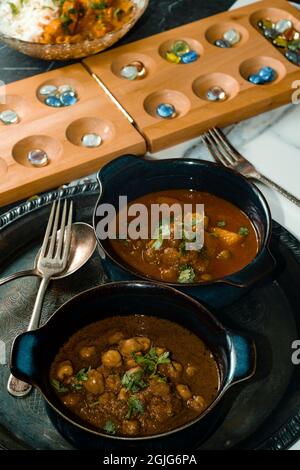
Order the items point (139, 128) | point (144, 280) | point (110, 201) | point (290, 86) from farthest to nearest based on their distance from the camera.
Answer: point (290, 86) → point (139, 128) → point (110, 201) → point (144, 280)

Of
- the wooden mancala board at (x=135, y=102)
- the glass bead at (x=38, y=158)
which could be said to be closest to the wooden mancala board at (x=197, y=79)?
the wooden mancala board at (x=135, y=102)

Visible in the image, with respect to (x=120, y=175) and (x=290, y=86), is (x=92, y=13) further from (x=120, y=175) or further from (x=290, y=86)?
(x=120, y=175)

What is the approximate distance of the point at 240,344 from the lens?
1.23 meters

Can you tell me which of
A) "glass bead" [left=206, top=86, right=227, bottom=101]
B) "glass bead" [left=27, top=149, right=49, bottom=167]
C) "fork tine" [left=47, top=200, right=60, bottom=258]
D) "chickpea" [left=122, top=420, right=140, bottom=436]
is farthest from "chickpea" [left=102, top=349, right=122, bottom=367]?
"glass bead" [left=206, top=86, right=227, bottom=101]

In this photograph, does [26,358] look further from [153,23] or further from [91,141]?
[153,23]

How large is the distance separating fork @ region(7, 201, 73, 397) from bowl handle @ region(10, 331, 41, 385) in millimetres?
177

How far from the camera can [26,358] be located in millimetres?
1217

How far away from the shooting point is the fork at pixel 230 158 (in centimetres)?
185

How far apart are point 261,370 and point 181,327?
20 centimetres

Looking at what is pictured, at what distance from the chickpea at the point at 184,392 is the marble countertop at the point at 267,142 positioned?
0.64 metres

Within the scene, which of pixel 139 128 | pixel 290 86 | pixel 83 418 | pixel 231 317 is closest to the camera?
pixel 83 418

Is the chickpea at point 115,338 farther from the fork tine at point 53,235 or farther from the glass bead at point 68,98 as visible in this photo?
the glass bead at point 68,98

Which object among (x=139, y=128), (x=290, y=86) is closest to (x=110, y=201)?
(x=139, y=128)

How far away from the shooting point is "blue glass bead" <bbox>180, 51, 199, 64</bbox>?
2211 mm
